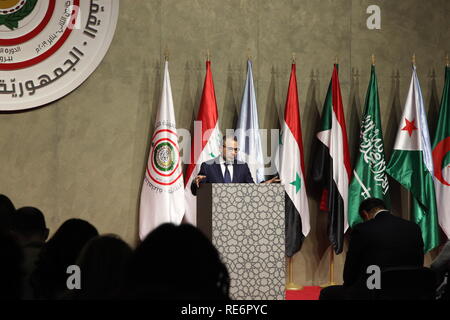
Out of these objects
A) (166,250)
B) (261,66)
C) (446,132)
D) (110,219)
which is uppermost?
(261,66)

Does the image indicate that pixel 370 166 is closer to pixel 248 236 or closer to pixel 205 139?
pixel 205 139

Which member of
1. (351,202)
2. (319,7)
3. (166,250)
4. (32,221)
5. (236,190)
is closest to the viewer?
(166,250)

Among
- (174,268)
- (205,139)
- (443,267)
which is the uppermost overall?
(205,139)

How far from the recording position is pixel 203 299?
149 cm

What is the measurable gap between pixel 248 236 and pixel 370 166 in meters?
2.33

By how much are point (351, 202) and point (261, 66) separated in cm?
180

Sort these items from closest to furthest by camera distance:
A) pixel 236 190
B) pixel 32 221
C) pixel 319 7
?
pixel 32 221 → pixel 236 190 → pixel 319 7

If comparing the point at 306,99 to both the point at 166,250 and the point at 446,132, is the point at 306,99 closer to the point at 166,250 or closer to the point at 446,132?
the point at 446,132

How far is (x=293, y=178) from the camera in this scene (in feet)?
20.1

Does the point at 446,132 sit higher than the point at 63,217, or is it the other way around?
the point at 446,132

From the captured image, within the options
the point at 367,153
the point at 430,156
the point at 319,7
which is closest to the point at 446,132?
the point at 430,156

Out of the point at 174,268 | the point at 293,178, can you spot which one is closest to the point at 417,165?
the point at 293,178

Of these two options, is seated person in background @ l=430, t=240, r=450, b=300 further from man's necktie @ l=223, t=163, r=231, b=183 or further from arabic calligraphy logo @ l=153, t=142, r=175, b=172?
arabic calligraphy logo @ l=153, t=142, r=175, b=172
